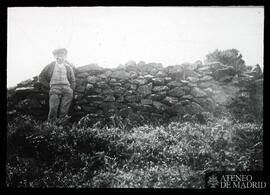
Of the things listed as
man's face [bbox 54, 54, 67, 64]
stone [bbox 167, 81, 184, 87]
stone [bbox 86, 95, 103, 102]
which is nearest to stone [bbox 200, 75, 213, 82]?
stone [bbox 167, 81, 184, 87]

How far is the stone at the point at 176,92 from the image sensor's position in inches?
328

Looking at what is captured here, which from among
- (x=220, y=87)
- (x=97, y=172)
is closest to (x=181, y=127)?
(x=220, y=87)

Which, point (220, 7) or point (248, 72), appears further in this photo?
point (248, 72)

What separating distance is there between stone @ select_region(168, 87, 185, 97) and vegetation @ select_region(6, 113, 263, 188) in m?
1.15

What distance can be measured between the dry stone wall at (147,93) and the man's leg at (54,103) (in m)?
0.27

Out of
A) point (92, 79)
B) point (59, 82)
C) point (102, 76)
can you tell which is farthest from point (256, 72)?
point (59, 82)

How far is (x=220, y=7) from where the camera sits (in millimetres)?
7137

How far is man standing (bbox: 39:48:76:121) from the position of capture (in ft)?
26.1

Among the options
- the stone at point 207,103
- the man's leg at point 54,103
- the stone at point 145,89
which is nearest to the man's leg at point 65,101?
the man's leg at point 54,103

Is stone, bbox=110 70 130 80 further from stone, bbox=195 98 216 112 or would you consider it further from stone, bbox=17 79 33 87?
stone, bbox=17 79 33 87

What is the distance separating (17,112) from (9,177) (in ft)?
7.64

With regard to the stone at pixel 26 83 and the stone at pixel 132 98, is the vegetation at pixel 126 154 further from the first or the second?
the stone at pixel 26 83

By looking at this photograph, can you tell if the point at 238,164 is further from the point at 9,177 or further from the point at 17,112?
the point at 17,112
